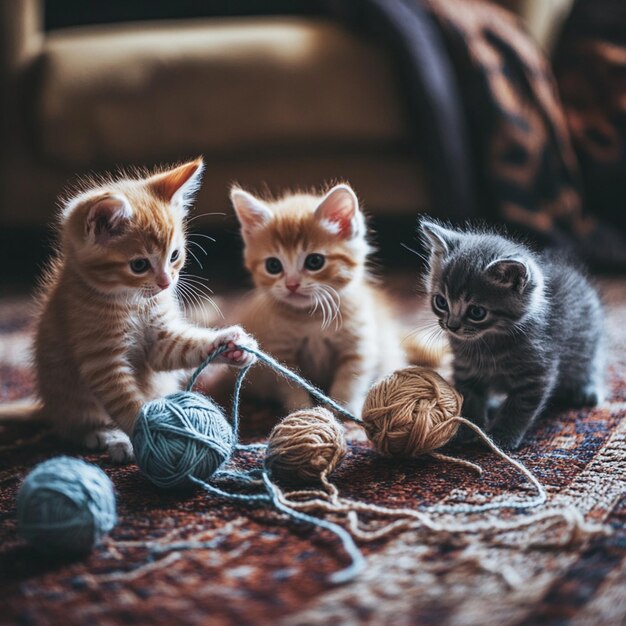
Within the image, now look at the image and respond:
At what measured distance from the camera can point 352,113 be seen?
2.49 meters

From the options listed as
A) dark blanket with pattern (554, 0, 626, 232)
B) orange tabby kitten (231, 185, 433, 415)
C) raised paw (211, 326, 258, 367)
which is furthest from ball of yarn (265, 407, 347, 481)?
dark blanket with pattern (554, 0, 626, 232)

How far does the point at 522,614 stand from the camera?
845mm

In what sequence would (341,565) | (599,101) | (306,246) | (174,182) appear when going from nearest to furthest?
(341,565)
(174,182)
(306,246)
(599,101)

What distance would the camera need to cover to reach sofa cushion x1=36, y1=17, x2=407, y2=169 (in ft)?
8.11

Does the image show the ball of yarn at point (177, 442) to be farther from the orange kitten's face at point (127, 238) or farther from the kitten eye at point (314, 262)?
the kitten eye at point (314, 262)

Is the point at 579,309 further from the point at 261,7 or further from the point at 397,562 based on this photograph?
the point at 261,7

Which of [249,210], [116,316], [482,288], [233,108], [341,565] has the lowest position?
[341,565]

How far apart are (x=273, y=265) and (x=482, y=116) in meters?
1.26

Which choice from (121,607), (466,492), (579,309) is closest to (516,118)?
(579,309)

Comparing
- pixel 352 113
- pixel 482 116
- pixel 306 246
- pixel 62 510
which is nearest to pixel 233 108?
→ pixel 352 113

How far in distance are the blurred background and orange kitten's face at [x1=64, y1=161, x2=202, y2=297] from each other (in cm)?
116

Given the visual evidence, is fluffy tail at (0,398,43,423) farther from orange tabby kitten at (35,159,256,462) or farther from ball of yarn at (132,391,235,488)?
ball of yarn at (132,391,235,488)

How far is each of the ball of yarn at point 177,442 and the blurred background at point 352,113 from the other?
1400 mm

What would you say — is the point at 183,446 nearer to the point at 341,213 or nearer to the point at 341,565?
the point at 341,565
